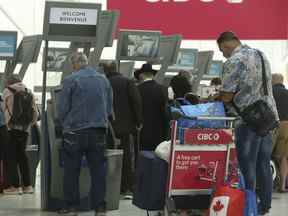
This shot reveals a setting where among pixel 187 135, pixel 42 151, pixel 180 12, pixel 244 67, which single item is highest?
pixel 180 12

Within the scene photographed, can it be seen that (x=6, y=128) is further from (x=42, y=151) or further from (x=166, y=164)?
(x=166, y=164)

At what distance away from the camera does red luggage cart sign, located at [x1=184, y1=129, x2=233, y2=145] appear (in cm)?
490

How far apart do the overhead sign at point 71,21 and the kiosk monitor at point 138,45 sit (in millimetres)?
1528

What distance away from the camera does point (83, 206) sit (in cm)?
608

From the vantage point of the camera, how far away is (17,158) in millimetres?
7574

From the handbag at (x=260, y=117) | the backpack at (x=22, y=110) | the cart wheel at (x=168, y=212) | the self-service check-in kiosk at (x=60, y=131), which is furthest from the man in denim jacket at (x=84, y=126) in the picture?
the backpack at (x=22, y=110)

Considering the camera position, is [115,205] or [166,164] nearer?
[166,164]

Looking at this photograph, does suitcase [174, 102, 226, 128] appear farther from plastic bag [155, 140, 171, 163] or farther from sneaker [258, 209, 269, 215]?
sneaker [258, 209, 269, 215]

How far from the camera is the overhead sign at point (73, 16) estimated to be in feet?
20.1

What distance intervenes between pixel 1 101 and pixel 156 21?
6.42ft

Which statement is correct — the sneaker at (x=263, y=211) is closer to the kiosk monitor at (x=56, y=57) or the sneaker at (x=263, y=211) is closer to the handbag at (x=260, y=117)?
the handbag at (x=260, y=117)

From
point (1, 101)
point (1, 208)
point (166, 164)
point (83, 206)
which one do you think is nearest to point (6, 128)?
point (1, 101)

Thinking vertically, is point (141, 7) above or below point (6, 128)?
above

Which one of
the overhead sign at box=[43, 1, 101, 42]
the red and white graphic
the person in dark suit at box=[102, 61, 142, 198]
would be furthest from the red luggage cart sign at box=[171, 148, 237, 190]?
the person in dark suit at box=[102, 61, 142, 198]
